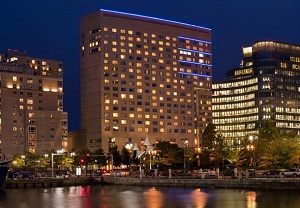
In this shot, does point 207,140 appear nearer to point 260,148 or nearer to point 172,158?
point 172,158

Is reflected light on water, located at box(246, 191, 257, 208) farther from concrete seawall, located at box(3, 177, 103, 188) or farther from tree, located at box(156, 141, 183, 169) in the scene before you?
tree, located at box(156, 141, 183, 169)

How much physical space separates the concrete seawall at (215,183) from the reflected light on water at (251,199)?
509 centimetres

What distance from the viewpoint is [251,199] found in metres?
74.1

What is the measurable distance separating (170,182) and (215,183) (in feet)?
39.7

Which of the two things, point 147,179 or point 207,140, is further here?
point 207,140

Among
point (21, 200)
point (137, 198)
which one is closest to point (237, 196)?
point (137, 198)

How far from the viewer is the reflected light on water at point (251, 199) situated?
217 ft

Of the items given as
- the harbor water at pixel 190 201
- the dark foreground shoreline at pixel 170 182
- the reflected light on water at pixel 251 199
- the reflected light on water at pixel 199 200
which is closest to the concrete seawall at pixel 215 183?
the dark foreground shoreline at pixel 170 182

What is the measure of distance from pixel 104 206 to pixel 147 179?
146 feet

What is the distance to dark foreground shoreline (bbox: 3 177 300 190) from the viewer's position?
3482 inches

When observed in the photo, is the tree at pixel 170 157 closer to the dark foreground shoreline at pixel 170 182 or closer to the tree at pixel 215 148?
the tree at pixel 215 148

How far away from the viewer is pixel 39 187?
125 meters

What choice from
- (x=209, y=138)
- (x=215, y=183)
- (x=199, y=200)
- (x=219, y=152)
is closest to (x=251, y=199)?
(x=199, y=200)

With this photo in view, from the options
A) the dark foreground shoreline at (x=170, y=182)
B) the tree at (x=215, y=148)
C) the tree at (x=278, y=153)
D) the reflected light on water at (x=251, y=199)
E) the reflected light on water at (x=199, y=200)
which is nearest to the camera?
the reflected light on water at (x=251, y=199)
